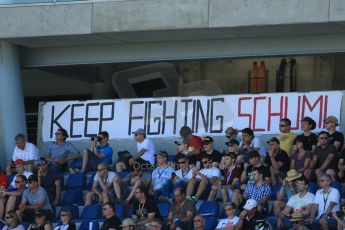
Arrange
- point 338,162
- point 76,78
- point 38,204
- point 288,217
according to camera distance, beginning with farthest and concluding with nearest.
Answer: point 76,78 → point 38,204 → point 338,162 → point 288,217

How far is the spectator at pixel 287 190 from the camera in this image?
1847 centimetres

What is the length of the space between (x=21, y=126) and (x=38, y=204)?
157 inches

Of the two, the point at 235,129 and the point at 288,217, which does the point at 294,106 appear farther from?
the point at 288,217

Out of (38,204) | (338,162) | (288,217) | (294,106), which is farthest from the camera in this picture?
(294,106)

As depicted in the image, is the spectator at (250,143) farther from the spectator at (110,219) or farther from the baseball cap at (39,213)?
the baseball cap at (39,213)

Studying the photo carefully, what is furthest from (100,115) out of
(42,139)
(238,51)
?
(238,51)

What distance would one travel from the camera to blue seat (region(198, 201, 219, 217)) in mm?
19234

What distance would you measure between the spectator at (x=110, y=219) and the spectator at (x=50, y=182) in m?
2.34

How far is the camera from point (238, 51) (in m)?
23.7

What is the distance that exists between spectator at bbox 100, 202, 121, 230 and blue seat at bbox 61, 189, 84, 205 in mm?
2166

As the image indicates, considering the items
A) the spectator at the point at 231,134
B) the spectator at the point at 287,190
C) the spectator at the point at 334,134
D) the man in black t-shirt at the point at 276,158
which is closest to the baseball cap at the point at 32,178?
the spectator at the point at 231,134

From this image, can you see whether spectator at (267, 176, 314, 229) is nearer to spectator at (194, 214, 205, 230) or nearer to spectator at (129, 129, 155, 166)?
spectator at (194, 214, 205, 230)

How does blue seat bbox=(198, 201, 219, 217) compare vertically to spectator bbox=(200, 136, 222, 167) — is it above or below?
below

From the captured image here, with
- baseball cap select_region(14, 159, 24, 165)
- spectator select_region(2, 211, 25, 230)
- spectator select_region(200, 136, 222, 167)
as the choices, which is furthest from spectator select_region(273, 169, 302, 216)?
baseball cap select_region(14, 159, 24, 165)
